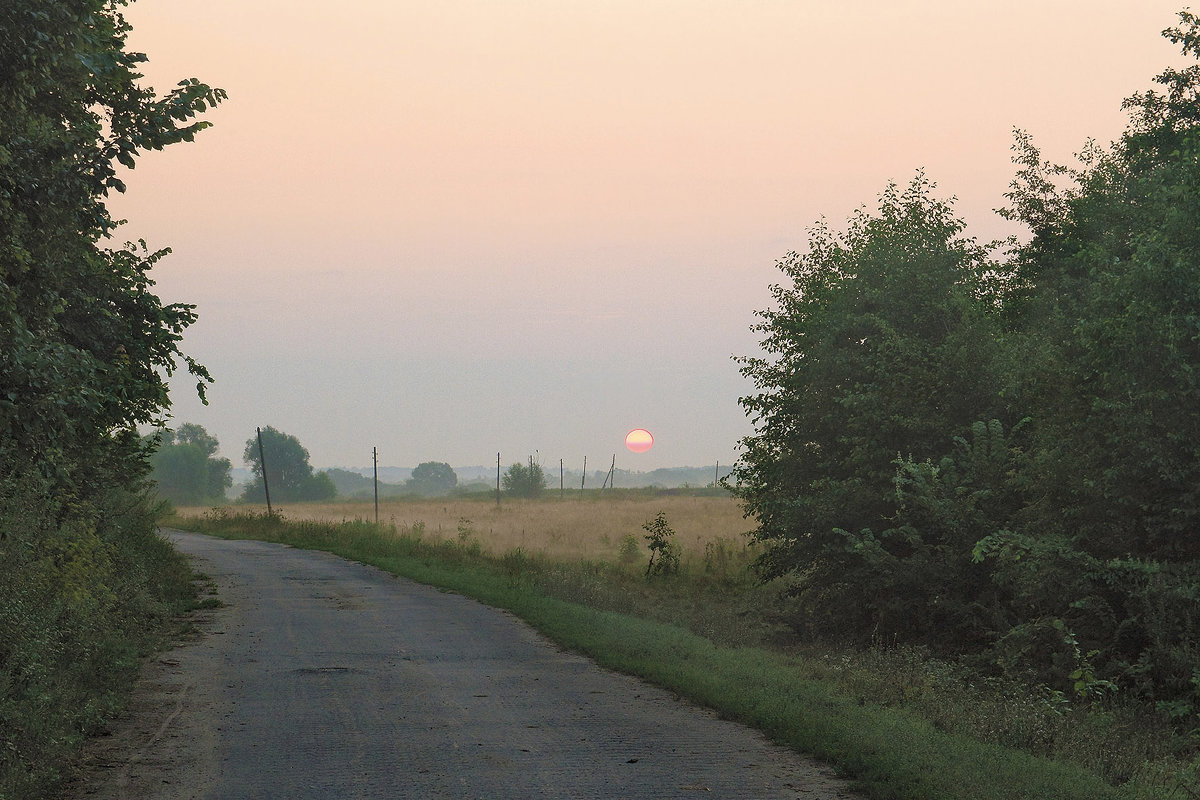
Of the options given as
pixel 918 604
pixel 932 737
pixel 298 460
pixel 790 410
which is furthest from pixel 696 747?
pixel 298 460

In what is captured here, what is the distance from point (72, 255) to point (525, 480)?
118 m

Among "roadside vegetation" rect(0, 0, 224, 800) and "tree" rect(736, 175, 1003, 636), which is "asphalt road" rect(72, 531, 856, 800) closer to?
"roadside vegetation" rect(0, 0, 224, 800)

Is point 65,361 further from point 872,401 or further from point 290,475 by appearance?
point 290,475

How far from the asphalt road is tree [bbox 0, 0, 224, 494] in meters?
Answer: 3.14

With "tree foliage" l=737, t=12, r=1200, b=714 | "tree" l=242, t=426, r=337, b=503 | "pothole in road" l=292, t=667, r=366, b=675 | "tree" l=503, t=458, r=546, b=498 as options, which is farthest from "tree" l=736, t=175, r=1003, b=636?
"tree" l=242, t=426, r=337, b=503

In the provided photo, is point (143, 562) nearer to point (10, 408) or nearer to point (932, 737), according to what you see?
point (10, 408)

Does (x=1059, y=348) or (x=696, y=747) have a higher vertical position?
(x=1059, y=348)

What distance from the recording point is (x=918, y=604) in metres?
20.2

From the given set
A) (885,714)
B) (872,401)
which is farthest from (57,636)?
(872,401)

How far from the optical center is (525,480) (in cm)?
13050

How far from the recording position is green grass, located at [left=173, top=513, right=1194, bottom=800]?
7.57m

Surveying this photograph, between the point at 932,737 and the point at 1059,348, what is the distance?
35.4 ft

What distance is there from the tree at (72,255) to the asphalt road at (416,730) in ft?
10.3

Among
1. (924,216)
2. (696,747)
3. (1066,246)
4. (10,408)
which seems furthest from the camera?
(1066,246)
